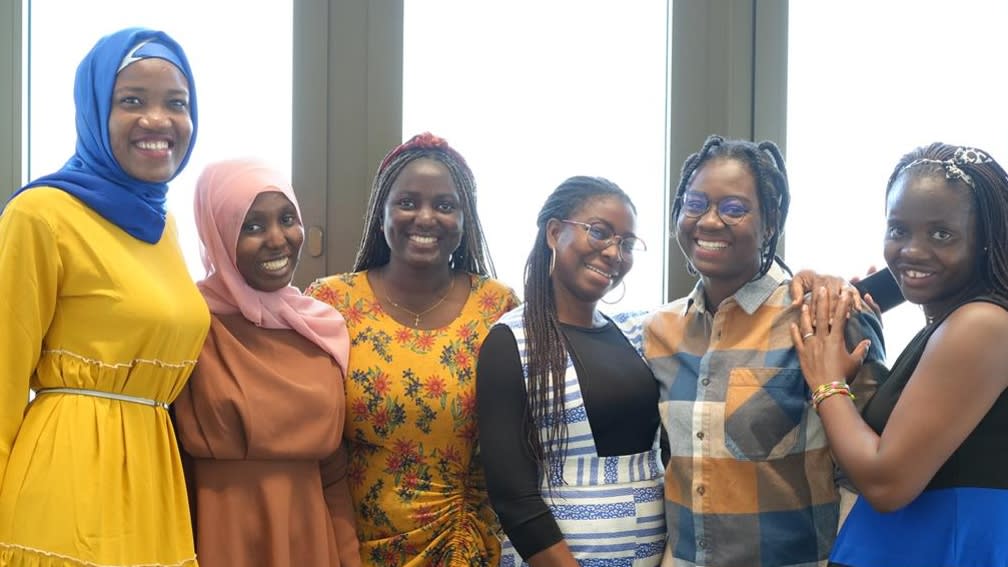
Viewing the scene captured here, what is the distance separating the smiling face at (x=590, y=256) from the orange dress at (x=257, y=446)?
1.75 feet

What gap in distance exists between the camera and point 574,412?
1784mm

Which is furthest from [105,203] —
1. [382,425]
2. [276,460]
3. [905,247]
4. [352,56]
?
[905,247]

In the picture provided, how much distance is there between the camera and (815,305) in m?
1.73

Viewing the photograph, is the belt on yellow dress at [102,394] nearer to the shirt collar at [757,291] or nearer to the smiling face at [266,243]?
the smiling face at [266,243]

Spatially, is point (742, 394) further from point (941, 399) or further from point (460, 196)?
point (460, 196)

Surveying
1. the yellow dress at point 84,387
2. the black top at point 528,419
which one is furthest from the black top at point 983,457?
the yellow dress at point 84,387

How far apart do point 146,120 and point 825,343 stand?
129cm

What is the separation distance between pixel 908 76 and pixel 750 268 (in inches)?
48.9

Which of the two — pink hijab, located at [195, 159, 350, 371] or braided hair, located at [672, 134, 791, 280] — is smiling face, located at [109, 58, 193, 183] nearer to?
pink hijab, located at [195, 159, 350, 371]

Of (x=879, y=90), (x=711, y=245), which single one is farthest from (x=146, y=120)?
(x=879, y=90)

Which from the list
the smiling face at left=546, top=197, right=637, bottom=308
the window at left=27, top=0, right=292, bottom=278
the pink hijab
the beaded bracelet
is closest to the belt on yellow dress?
the pink hijab

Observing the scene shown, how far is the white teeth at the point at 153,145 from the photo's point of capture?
1.61 meters

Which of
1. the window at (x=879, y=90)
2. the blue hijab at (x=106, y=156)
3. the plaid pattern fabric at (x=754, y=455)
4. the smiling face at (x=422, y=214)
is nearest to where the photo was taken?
the blue hijab at (x=106, y=156)

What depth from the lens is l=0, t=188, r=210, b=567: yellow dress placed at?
1470mm
